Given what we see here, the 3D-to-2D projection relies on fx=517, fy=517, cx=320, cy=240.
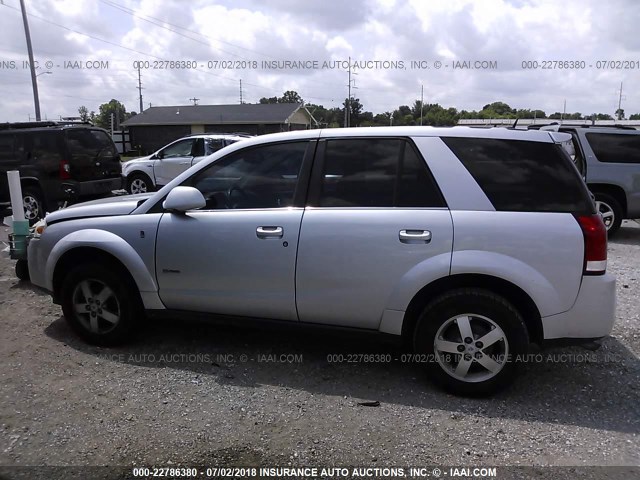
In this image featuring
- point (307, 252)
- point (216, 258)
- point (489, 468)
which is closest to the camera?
point (489, 468)

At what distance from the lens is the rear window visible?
9.91 meters

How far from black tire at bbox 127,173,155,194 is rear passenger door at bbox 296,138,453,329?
11583 millimetres

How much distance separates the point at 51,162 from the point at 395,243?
8654mm

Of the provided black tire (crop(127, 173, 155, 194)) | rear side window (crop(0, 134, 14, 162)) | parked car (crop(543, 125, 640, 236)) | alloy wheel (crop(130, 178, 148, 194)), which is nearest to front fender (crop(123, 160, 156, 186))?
black tire (crop(127, 173, 155, 194))

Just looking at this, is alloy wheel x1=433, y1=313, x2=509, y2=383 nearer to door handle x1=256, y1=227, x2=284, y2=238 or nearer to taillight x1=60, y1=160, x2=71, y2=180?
door handle x1=256, y1=227, x2=284, y2=238

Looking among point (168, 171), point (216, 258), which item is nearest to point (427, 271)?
point (216, 258)

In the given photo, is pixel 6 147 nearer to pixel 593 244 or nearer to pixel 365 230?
pixel 365 230

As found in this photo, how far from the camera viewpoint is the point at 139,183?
47.5 ft

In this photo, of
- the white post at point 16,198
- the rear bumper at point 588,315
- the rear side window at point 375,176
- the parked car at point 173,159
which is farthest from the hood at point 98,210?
the parked car at point 173,159

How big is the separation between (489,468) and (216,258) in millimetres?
2257

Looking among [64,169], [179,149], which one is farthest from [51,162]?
[179,149]

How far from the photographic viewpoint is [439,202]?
136 inches

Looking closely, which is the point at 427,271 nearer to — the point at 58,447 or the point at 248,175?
the point at 248,175

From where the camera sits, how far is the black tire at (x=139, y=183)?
46.8ft
